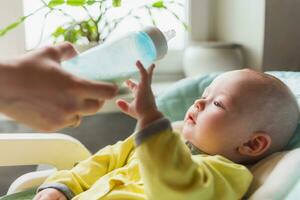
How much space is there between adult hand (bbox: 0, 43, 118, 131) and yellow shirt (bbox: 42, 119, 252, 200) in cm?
15

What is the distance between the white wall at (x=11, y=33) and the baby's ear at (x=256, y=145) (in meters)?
0.78

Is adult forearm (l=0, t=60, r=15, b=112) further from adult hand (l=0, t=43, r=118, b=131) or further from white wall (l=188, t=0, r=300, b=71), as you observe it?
white wall (l=188, t=0, r=300, b=71)

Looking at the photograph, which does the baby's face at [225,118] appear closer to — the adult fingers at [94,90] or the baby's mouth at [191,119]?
the baby's mouth at [191,119]

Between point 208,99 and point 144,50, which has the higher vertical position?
point 144,50

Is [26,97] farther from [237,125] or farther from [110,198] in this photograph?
[237,125]

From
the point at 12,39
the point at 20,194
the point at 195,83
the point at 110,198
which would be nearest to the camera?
the point at 110,198

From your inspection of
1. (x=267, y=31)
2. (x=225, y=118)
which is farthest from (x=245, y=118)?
(x=267, y=31)

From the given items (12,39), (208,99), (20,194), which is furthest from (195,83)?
(12,39)

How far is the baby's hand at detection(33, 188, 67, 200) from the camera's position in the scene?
36.2 inches

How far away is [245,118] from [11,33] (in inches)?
31.8

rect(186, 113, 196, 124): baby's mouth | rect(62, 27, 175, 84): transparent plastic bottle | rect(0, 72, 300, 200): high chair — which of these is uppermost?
rect(62, 27, 175, 84): transparent plastic bottle

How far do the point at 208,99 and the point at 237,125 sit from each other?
8 centimetres

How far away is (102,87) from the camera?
1.95ft

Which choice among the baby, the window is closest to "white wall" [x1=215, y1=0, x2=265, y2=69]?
the window
